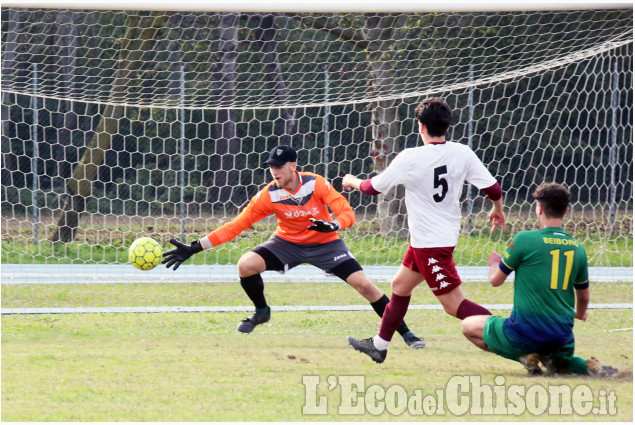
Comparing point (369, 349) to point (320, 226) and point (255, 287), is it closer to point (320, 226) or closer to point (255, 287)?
point (320, 226)

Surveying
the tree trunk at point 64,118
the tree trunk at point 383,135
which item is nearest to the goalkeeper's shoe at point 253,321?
the tree trunk at point 383,135

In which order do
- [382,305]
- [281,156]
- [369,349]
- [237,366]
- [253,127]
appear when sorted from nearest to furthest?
[237,366]
[369,349]
[281,156]
[382,305]
[253,127]

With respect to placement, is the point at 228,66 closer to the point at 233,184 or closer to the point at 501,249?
the point at 233,184

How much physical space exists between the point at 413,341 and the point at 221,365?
1519mm

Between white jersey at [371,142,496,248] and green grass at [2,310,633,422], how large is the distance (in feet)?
3.06

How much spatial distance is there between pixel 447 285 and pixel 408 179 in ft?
2.35

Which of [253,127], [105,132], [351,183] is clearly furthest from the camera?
[253,127]

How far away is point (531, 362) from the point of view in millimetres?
4746

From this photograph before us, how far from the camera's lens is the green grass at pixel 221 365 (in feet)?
13.8

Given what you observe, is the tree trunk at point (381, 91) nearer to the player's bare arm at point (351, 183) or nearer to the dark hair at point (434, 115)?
the player's bare arm at point (351, 183)

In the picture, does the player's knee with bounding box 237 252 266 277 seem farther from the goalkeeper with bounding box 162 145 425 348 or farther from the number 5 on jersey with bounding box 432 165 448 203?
the number 5 on jersey with bounding box 432 165 448 203

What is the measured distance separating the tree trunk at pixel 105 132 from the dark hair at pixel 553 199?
4641 millimetres

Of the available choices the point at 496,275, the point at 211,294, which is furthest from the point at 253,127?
the point at 496,275

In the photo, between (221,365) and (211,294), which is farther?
(211,294)
